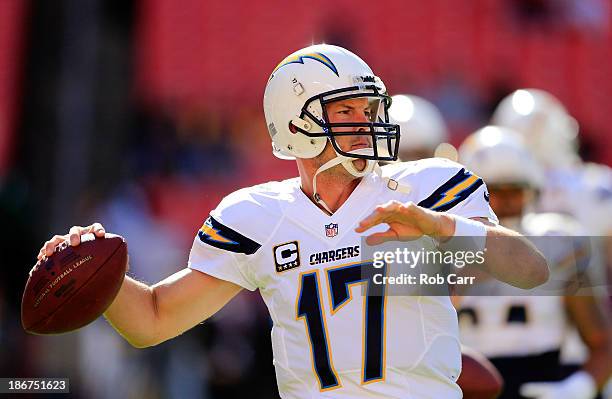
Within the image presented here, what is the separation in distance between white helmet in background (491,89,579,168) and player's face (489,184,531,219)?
175 cm

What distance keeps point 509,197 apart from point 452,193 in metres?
2.36

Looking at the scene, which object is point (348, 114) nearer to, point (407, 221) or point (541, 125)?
point (407, 221)

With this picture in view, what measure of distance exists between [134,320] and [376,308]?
2.70 ft

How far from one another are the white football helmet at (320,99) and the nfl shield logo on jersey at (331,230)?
229mm

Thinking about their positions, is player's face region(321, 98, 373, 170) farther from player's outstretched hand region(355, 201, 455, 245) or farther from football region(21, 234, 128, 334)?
football region(21, 234, 128, 334)

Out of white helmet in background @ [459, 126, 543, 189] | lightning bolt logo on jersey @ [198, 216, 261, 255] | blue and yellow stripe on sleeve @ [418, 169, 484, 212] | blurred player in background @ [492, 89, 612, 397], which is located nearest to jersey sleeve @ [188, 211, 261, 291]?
lightning bolt logo on jersey @ [198, 216, 261, 255]

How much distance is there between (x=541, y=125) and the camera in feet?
26.6

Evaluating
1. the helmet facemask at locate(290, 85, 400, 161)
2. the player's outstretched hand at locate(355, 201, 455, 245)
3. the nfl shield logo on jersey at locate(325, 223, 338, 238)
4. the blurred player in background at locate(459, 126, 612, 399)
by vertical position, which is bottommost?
the blurred player in background at locate(459, 126, 612, 399)

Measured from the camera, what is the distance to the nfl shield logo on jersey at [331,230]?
373 cm

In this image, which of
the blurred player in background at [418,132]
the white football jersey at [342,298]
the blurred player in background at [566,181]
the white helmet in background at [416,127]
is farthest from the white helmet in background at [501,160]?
the white football jersey at [342,298]

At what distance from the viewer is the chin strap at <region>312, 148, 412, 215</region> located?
375 cm

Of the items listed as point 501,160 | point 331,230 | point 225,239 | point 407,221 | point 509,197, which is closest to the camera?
point 407,221

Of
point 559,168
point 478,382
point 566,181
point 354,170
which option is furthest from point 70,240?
point 559,168

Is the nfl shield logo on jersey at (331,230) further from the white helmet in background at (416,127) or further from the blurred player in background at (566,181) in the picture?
the white helmet in background at (416,127)
